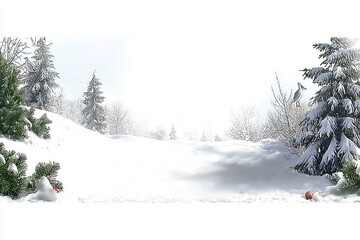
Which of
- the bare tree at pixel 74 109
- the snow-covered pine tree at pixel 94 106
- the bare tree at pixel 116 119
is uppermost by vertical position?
the bare tree at pixel 74 109

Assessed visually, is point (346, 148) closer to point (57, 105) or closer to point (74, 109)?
point (57, 105)

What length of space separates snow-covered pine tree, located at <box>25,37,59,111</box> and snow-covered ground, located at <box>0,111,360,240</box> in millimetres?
15108

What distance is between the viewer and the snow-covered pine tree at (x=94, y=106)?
133 ft

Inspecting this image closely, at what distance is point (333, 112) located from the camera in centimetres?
1673

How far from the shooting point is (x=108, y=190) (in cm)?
1278

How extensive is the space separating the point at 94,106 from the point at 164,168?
A: 25.3 metres

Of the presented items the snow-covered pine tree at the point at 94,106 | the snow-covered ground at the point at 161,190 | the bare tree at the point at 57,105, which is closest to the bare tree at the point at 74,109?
the bare tree at the point at 57,105

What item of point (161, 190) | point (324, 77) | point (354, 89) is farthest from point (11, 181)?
point (354, 89)

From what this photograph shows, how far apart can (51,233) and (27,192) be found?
3.25 m

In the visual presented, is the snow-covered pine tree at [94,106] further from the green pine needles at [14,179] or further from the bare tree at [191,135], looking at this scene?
the bare tree at [191,135]

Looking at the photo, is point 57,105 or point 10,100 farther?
point 57,105

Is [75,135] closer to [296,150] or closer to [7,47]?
[296,150]

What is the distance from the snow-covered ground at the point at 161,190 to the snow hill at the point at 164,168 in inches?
1.8

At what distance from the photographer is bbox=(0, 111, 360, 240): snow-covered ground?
387cm
